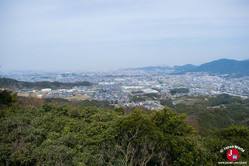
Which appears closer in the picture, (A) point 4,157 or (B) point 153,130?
(A) point 4,157

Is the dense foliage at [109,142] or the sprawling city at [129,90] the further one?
the sprawling city at [129,90]

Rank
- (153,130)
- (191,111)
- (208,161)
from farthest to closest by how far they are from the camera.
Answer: (191,111) < (153,130) < (208,161)

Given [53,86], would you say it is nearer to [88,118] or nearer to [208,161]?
[88,118]

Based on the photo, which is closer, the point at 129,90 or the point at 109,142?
the point at 109,142

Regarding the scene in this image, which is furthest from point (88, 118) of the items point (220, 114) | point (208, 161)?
point (220, 114)

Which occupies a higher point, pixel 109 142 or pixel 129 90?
pixel 109 142

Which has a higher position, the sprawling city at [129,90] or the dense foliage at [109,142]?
A: the dense foliage at [109,142]

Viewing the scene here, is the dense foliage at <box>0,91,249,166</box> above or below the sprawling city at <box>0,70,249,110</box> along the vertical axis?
above

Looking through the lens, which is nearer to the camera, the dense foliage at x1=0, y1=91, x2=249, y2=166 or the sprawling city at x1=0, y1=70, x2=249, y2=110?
the dense foliage at x1=0, y1=91, x2=249, y2=166

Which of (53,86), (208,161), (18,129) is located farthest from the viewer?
(53,86)

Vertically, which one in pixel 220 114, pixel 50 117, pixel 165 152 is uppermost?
pixel 50 117

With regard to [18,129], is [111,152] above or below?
below
